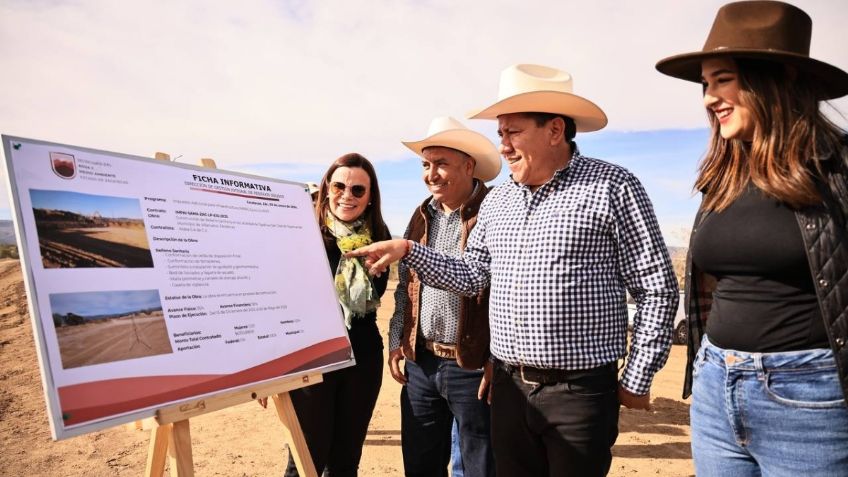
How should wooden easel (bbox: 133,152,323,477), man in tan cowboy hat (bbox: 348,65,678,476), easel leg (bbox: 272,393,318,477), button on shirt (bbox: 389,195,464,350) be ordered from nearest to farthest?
wooden easel (bbox: 133,152,323,477)
man in tan cowboy hat (bbox: 348,65,678,476)
easel leg (bbox: 272,393,318,477)
button on shirt (bbox: 389,195,464,350)

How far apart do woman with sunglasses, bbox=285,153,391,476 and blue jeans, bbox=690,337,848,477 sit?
6.18ft

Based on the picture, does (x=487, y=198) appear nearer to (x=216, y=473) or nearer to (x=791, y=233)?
(x=791, y=233)

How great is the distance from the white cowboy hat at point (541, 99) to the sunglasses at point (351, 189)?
3.09 feet

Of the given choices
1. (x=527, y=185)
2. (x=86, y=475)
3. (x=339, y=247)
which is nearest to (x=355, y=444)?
(x=339, y=247)

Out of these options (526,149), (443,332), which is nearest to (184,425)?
(443,332)

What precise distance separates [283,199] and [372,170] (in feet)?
2.91

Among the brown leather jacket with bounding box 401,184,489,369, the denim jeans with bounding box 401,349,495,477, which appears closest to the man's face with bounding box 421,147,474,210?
the brown leather jacket with bounding box 401,184,489,369

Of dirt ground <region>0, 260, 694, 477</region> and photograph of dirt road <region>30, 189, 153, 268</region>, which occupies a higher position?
photograph of dirt road <region>30, 189, 153, 268</region>

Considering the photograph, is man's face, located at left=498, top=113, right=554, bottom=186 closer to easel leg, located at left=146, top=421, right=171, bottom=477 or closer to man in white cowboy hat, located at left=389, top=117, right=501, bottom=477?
man in white cowboy hat, located at left=389, top=117, right=501, bottom=477

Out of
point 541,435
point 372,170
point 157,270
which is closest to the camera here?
point 157,270

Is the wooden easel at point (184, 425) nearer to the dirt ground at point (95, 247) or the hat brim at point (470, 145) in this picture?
the dirt ground at point (95, 247)

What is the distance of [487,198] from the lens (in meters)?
3.11

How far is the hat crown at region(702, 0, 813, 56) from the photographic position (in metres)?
1.93

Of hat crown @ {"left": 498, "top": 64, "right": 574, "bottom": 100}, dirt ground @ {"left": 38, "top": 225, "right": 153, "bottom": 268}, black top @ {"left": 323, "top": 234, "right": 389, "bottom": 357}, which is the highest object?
hat crown @ {"left": 498, "top": 64, "right": 574, "bottom": 100}
